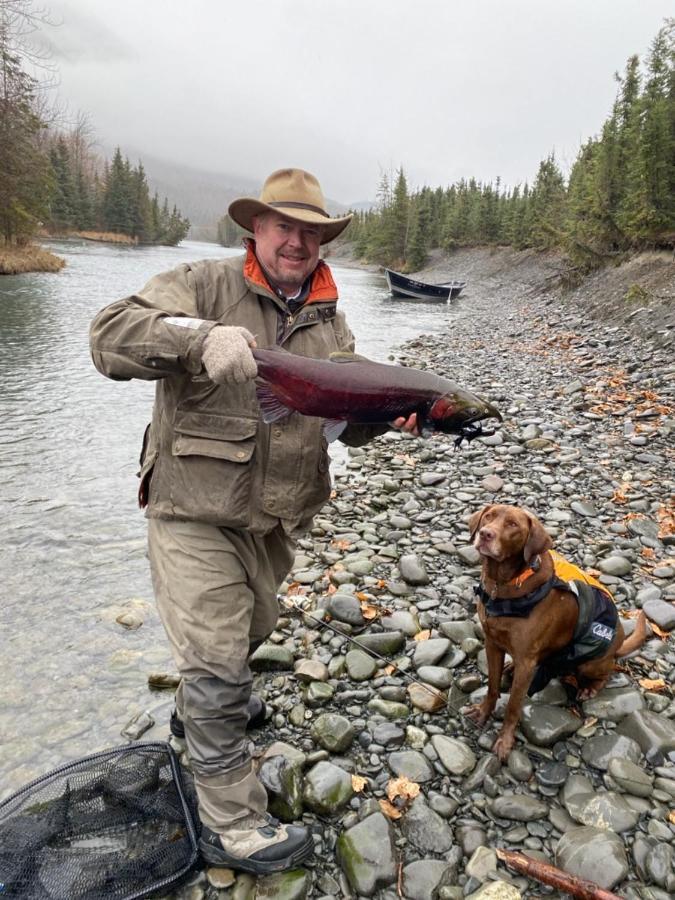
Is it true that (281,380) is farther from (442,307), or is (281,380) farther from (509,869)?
(442,307)

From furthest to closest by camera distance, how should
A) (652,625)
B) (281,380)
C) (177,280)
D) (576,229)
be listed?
(576,229), (652,625), (177,280), (281,380)

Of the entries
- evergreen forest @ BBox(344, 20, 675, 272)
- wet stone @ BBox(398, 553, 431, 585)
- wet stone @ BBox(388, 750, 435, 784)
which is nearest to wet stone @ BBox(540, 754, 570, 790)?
wet stone @ BBox(388, 750, 435, 784)

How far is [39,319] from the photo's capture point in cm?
2112

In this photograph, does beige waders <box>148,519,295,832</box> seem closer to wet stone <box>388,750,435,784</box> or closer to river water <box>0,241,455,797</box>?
wet stone <box>388,750,435,784</box>

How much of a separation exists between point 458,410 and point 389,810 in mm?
2211

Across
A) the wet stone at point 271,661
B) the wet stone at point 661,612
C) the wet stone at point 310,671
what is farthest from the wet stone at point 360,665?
the wet stone at point 661,612

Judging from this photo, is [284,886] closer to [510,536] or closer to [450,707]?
[450,707]

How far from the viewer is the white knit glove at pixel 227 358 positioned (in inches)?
→ 95.1

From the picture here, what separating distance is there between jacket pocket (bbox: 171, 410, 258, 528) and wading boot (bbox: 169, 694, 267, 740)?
1.53 meters

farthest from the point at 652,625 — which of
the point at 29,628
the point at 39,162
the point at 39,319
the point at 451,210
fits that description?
the point at 451,210

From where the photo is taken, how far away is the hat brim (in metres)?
2.90

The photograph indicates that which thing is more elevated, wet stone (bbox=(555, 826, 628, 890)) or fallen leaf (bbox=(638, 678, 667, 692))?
fallen leaf (bbox=(638, 678, 667, 692))

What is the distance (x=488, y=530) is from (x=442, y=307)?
39.2m

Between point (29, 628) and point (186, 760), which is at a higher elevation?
point (186, 760)
